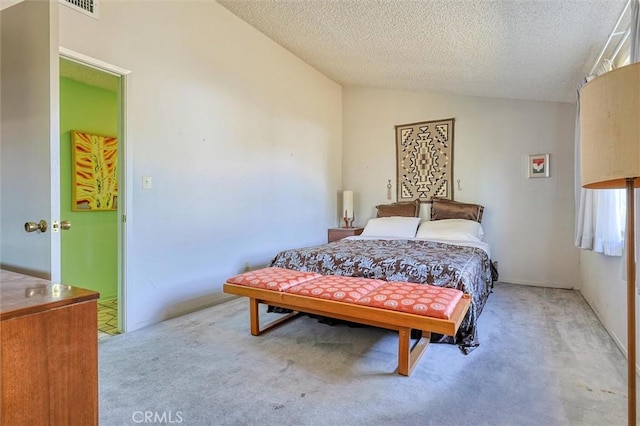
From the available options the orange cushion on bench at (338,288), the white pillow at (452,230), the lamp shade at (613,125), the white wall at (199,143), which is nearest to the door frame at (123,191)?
the white wall at (199,143)

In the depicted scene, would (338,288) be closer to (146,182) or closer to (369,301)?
(369,301)

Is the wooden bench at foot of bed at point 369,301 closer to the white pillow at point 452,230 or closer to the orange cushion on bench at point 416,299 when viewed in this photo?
the orange cushion on bench at point 416,299

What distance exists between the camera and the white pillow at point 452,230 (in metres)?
3.90

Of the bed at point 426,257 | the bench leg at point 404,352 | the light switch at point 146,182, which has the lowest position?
the bench leg at point 404,352

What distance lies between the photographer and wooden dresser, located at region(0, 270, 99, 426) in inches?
29.5

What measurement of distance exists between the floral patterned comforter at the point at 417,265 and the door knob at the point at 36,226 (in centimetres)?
185

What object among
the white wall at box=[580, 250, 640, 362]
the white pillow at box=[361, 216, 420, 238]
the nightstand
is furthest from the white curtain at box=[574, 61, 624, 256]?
the nightstand

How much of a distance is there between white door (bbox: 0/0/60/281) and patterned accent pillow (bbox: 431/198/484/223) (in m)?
4.11

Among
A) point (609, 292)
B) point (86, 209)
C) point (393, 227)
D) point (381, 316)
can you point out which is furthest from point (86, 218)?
point (609, 292)

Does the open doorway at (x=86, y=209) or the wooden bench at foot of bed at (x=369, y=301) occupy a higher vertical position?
the open doorway at (x=86, y=209)

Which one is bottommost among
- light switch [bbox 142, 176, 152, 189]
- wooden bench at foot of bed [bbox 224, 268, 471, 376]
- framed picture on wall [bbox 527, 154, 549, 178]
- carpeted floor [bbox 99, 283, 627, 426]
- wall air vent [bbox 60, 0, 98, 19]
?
carpeted floor [bbox 99, 283, 627, 426]

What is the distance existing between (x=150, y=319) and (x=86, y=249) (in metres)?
1.33

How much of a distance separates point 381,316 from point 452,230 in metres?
2.44

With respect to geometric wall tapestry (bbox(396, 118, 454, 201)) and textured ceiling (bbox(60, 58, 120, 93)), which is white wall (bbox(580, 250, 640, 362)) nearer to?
geometric wall tapestry (bbox(396, 118, 454, 201))
